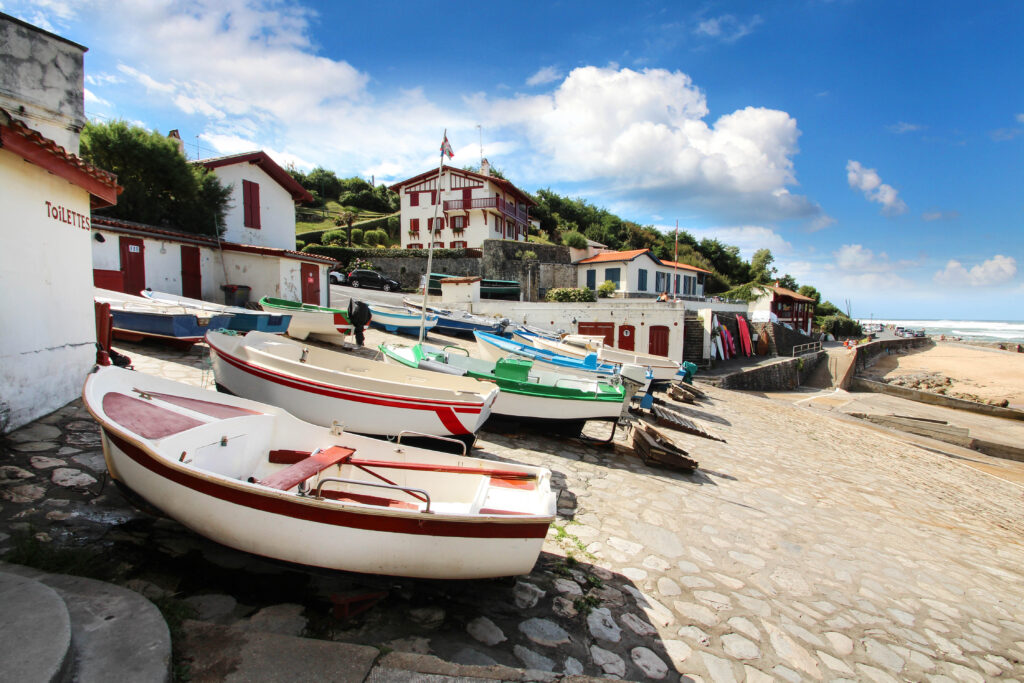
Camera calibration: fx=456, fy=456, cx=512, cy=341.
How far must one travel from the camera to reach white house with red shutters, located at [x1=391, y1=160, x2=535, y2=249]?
33.9 m

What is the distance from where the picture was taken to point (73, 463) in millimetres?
4277

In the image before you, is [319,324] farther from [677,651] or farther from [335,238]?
[335,238]

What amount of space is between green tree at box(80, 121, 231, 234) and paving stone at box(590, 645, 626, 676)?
1900 cm

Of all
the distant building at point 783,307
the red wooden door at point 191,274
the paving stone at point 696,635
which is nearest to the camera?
the paving stone at point 696,635

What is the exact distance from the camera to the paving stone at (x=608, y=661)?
2.95 m

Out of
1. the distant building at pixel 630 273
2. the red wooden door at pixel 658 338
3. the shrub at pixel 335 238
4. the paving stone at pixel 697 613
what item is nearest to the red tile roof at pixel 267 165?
the shrub at pixel 335 238

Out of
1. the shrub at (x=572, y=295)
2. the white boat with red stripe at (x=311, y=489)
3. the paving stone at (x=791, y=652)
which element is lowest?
the paving stone at (x=791, y=652)

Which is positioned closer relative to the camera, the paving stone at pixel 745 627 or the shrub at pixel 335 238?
the paving stone at pixel 745 627

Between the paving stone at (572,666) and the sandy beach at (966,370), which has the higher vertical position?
the paving stone at (572,666)

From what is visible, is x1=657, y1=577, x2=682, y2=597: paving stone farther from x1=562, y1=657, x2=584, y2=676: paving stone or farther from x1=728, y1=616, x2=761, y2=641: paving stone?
x1=562, y1=657, x2=584, y2=676: paving stone

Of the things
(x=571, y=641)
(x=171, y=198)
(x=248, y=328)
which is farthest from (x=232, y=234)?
(x=571, y=641)

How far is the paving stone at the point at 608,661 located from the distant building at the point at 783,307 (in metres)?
35.3

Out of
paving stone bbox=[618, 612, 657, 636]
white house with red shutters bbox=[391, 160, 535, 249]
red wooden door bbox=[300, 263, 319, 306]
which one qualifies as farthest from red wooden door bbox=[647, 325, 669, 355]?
paving stone bbox=[618, 612, 657, 636]

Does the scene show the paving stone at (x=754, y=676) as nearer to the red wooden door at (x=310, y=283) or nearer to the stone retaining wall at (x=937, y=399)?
the red wooden door at (x=310, y=283)
